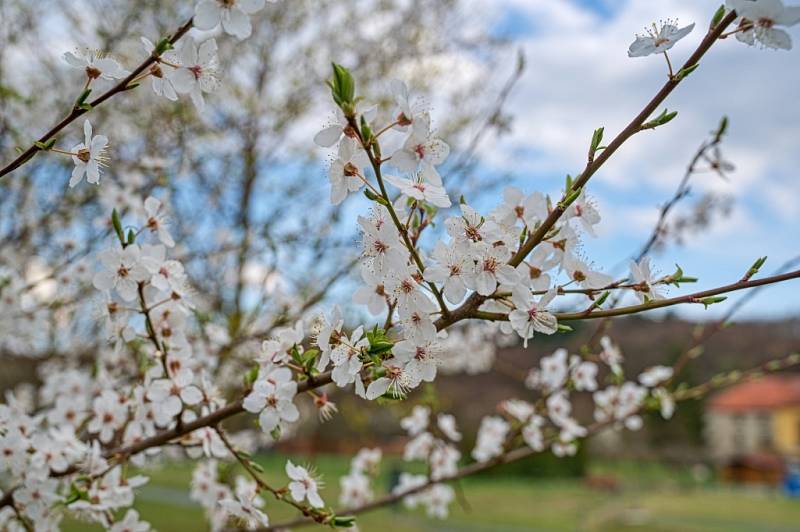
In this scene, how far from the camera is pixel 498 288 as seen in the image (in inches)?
46.6

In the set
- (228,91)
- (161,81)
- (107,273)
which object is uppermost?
(228,91)

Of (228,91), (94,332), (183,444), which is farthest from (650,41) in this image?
(228,91)

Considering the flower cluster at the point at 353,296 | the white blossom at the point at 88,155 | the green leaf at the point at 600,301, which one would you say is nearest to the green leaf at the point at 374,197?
the flower cluster at the point at 353,296

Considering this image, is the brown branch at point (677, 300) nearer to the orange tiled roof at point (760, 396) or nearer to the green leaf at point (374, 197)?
the green leaf at point (374, 197)

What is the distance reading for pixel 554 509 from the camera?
17031 millimetres

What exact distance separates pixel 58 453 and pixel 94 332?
330 centimetres

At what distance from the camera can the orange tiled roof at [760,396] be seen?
130 ft

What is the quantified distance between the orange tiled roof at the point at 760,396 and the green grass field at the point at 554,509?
50.4ft

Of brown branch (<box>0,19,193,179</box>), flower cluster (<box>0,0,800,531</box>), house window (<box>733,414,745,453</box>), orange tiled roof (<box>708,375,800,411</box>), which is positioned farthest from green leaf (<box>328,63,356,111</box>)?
house window (<box>733,414,745,453</box>)

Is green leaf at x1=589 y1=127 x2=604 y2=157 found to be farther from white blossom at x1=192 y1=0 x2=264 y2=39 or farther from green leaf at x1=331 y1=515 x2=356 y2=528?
green leaf at x1=331 y1=515 x2=356 y2=528

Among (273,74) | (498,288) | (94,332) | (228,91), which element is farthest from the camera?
(273,74)

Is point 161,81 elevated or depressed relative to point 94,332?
depressed

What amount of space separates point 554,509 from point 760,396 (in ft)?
97.1

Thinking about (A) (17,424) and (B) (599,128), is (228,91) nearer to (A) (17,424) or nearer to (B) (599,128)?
(A) (17,424)
